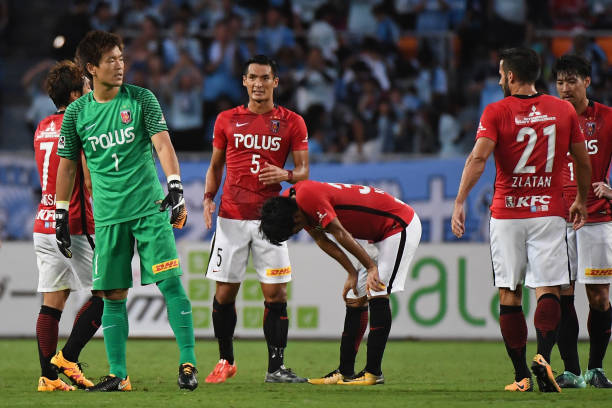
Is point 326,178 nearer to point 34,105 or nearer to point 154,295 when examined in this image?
point 154,295

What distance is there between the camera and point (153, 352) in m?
10.6

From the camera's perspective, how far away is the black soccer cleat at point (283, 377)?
776 centimetres

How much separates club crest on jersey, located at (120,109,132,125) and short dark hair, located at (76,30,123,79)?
38 centimetres

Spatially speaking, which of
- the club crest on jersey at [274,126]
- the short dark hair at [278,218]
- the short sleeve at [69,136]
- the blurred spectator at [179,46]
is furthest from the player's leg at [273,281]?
the blurred spectator at [179,46]

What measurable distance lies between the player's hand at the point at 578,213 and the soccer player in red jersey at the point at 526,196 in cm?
29

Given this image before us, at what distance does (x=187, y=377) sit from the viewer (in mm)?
6691

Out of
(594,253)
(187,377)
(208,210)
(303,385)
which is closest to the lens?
(187,377)

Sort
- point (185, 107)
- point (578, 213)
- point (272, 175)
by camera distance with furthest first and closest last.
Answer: point (185, 107) → point (272, 175) → point (578, 213)

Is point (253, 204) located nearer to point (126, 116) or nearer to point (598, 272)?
point (126, 116)

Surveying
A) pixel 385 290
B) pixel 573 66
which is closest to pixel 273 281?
pixel 385 290

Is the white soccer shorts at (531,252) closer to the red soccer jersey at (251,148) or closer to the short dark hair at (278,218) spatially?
the short dark hair at (278,218)

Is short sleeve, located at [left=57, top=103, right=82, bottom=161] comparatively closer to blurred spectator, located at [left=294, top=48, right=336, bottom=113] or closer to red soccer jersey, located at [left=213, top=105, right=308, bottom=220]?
red soccer jersey, located at [left=213, top=105, right=308, bottom=220]

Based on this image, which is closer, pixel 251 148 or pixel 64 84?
pixel 64 84

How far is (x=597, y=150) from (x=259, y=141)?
8.55 feet
